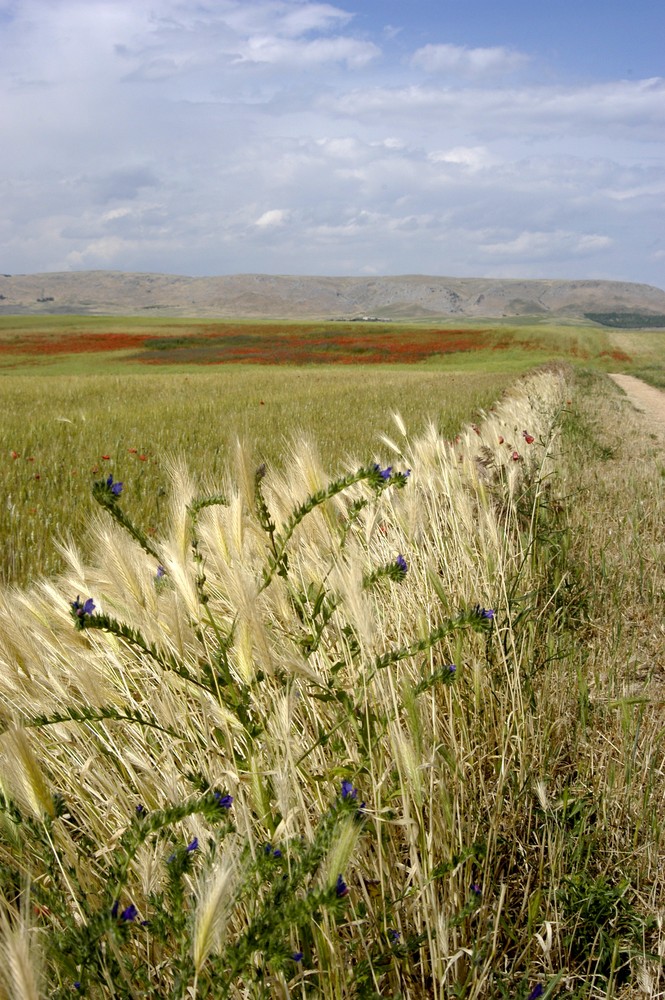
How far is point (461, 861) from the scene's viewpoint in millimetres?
1346

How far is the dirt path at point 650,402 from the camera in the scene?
41.6 feet

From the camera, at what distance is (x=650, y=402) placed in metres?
18.0

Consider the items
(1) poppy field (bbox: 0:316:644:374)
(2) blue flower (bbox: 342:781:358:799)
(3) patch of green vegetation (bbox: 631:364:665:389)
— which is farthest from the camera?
(1) poppy field (bbox: 0:316:644:374)

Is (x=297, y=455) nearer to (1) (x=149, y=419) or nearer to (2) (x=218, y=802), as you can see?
(2) (x=218, y=802)

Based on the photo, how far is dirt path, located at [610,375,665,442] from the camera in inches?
499

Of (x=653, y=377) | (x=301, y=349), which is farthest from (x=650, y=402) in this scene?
(x=301, y=349)

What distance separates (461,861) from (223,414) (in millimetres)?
9916

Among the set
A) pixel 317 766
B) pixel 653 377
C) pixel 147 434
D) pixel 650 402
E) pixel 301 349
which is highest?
pixel 301 349

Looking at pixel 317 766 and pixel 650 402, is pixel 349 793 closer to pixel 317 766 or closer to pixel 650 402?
pixel 317 766

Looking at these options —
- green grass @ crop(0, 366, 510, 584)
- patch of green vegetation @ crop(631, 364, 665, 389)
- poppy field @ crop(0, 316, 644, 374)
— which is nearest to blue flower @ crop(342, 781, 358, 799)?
green grass @ crop(0, 366, 510, 584)

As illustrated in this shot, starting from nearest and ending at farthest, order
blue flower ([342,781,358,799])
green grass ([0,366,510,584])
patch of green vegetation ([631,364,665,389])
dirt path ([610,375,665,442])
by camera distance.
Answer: blue flower ([342,781,358,799])
green grass ([0,366,510,584])
dirt path ([610,375,665,442])
patch of green vegetation ([631,364,665,389])

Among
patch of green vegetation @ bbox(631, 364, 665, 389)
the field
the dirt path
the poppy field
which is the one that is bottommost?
the field

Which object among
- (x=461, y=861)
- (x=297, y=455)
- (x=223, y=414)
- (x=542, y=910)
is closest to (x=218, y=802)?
(x=461, y=861)

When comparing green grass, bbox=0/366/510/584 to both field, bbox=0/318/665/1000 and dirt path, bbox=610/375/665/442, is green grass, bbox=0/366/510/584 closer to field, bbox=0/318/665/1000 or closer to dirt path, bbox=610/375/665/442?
field, bbox=0/318/665/1000
